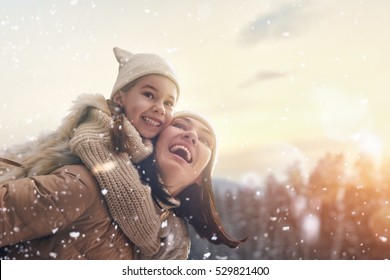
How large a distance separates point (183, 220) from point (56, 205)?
431mm

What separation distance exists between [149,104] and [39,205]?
0.45 metres

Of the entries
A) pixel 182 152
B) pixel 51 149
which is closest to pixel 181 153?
pixel 182 152

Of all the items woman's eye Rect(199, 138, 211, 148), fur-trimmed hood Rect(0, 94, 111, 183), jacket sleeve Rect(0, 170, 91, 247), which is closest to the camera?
jacket sleeve Rect(0, 170, 91, 247)

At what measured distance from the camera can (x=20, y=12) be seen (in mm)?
1895

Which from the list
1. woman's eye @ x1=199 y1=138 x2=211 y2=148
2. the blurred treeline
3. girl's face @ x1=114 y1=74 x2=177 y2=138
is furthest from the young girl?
the blurred treeline

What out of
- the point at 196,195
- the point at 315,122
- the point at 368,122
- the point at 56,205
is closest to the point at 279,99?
the point at 315,122

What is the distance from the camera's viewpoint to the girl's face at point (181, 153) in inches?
66.7

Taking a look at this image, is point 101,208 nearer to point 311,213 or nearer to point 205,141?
point 205,141

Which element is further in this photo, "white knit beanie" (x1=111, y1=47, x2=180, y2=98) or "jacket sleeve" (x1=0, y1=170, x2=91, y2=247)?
"white knit beanie" (x1=111, y1=47, x2=180, y2=98)

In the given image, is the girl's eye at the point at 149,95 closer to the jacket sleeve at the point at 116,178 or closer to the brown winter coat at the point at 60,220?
the jacket sleeve at the point at 116,178

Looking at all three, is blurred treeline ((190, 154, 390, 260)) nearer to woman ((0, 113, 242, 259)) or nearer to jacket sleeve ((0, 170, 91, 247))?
woman ((0, 113, 242, 259))

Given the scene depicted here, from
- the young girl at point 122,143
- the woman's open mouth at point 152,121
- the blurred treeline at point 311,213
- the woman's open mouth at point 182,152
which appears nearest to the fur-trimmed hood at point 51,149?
the young girl at point 122,143

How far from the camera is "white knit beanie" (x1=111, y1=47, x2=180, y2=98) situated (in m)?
1.71

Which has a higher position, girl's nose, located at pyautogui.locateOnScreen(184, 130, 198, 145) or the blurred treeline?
girl's nose, located at pyautogui.locateOnScreen(184, 130, 198, 145)
